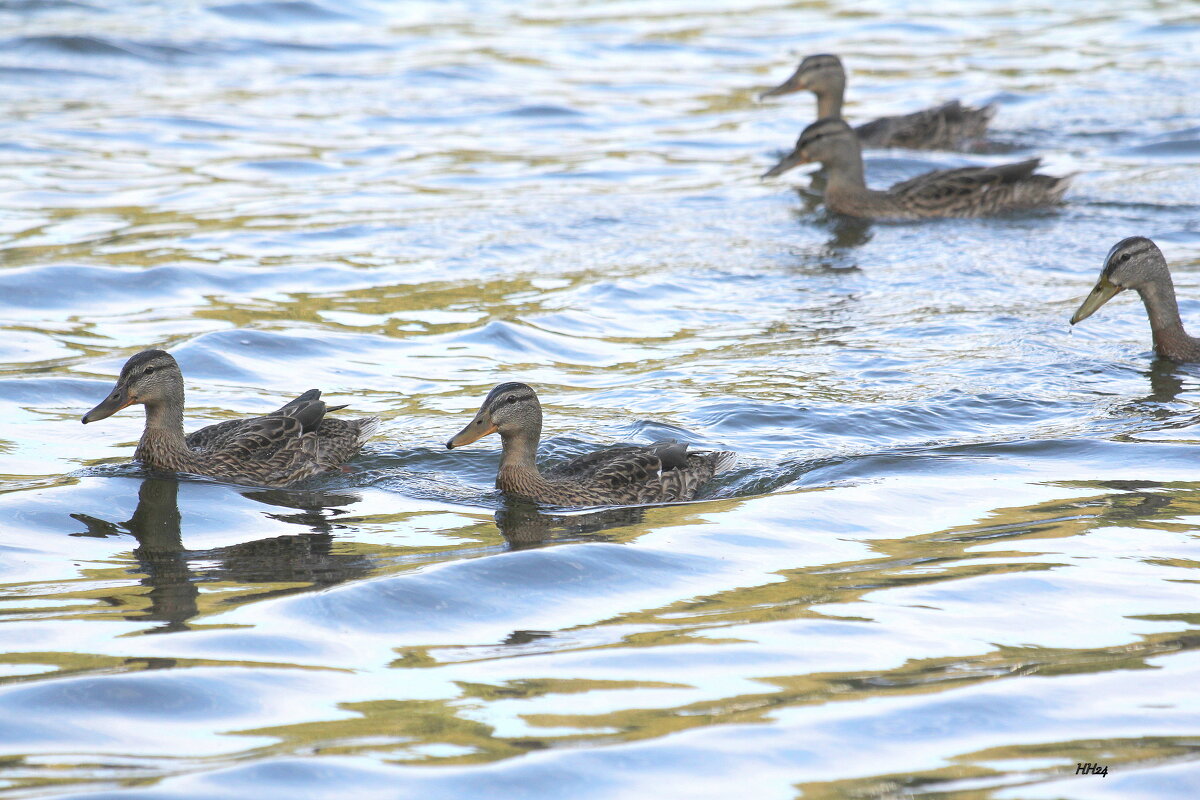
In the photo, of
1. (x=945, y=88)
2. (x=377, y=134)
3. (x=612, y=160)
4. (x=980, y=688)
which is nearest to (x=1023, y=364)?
(x=980, y=688)

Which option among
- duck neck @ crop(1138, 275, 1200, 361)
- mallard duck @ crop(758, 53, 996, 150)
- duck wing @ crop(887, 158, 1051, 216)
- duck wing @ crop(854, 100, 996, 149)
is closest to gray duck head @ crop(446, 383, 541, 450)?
duck neck @ crop(1138, 275, 1200, 361)

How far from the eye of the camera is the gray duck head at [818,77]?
19000mm

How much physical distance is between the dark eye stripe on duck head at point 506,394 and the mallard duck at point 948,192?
8238 mm

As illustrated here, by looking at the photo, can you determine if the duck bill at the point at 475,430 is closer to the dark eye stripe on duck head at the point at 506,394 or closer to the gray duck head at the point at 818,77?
the dark eye stripe on duck head at the point at 506,394

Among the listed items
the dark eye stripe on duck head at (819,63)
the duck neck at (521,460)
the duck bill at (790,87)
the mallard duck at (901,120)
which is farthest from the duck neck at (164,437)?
the dark eye stripe on duck head at (819,63)

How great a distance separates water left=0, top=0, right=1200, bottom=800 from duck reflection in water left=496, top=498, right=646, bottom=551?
0.04m

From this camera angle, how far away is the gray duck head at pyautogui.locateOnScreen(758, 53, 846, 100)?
19.0 meters

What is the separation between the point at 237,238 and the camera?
571 inches

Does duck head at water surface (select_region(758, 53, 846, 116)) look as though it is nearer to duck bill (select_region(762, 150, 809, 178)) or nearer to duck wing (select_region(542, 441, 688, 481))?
duck bill (select_region(762, 150, 809, 178))

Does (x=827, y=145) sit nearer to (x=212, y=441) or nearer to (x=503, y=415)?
(x=503, y=415)

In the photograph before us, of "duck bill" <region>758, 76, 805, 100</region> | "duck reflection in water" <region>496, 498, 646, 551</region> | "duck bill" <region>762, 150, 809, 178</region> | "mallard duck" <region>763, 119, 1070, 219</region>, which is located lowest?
"duck reflection in water" <region>496, 498, 646, 551</region>

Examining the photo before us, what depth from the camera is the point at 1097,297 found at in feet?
36.2

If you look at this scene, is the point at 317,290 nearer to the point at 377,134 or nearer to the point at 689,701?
the point at 377,134

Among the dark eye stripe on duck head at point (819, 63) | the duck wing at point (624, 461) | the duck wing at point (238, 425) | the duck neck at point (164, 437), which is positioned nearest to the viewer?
the duck wing at point (624, 461)
